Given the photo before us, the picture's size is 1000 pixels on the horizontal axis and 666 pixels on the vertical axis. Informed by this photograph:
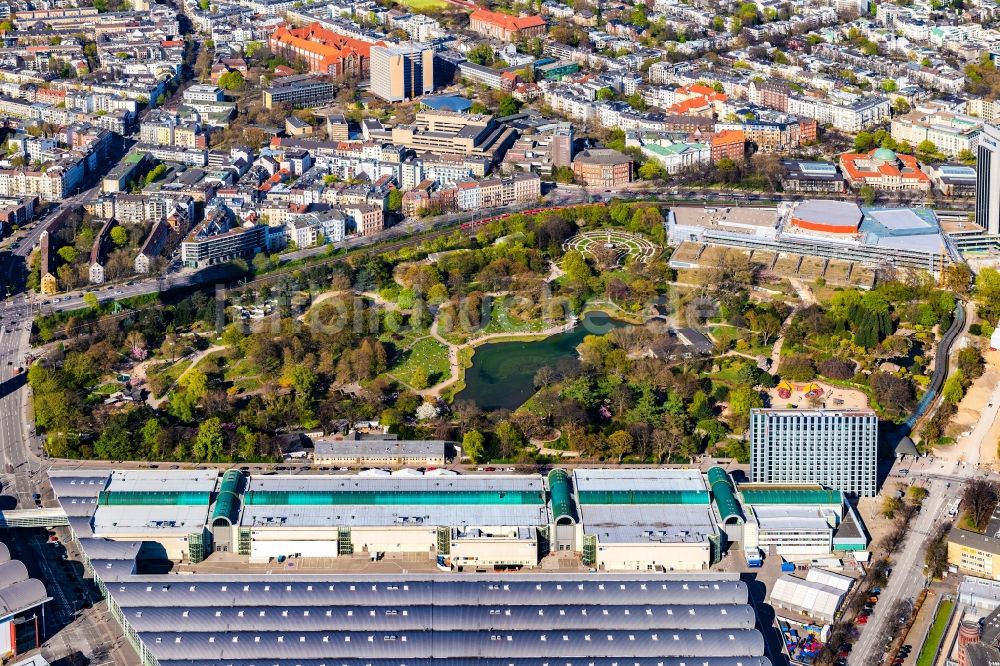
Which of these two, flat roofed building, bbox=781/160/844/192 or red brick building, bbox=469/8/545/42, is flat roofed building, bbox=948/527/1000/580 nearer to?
flat roofed building, bbox=781/160/844/192

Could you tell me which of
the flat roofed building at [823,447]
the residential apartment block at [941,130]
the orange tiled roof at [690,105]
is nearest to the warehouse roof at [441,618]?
the flat roofed building at [823,447]

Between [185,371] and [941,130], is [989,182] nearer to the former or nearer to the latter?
[941,130]

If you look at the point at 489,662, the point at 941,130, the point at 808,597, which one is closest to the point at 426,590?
the point at 489,662

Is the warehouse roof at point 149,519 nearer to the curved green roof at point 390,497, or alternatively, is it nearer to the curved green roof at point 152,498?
the curved green roof at point 152,498

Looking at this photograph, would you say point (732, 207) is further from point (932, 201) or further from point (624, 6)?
point (624, 6)

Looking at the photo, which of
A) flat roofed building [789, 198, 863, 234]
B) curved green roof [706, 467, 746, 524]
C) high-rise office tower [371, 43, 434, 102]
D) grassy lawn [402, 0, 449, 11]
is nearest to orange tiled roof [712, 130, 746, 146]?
flat roofed building [789, 198, 863, 234]

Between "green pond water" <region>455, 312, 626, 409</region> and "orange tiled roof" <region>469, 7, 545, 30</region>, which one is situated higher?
"orange tiled roof" <region>469, 7, 545, 30</region>
